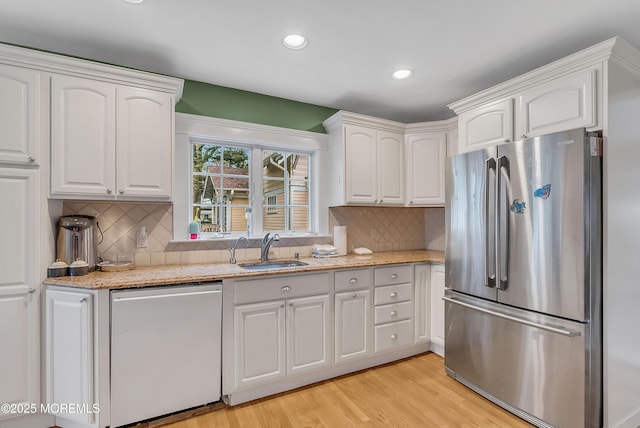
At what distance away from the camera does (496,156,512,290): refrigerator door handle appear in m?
2.03

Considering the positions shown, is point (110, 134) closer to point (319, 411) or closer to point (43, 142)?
point (43, 142)

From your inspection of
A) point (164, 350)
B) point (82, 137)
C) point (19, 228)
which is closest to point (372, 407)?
point (164, 350)

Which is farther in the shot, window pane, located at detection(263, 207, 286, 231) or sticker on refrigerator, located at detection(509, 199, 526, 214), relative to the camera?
window pane, located at detection(263, 207, 286, 231)

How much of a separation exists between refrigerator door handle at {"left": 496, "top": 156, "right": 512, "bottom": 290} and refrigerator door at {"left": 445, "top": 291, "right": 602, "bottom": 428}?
Answer: 23 centimetres

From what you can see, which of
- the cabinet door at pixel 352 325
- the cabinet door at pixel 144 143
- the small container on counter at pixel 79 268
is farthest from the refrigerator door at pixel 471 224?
the small container on counter at pixel 79 268

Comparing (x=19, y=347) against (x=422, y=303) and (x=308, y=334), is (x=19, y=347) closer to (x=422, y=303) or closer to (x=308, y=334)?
(x=308, y=334)

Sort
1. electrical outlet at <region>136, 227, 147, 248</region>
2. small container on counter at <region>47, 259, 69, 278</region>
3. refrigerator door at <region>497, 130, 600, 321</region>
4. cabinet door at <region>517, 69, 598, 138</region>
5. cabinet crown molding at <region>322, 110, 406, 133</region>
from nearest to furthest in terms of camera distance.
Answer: refrigerator door at <region>497, 130, 600, 321</region>
cabinet door at <region>517, 69, 598, 138</region>
small container on counter at <region>47, 259, 69, 278</region>
electrical outlet at <region>136, 227, 147, 248</region>
cabinet crown molding at <region>322, 110, 406, 133</region>

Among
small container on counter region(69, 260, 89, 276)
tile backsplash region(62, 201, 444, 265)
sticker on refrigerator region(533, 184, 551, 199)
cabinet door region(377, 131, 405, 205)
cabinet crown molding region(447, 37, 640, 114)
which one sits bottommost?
small container on counter region(69, 260, 89, 276)

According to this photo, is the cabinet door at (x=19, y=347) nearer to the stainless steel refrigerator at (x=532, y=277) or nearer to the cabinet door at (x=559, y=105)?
the stainless steel refrigerator at (x=532, y=277)

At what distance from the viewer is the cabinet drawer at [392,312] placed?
268cm

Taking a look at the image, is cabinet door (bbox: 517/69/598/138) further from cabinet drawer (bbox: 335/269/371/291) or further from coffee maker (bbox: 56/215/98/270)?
coffee maker (bbox: 56/215/98/270)

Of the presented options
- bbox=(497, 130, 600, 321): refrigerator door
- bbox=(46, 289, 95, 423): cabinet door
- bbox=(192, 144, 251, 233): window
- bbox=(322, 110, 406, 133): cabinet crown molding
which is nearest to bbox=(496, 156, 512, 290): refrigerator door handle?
bbox=(497, 130, 600, 321): refrigerator door

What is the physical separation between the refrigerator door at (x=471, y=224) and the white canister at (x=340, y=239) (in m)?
1.01

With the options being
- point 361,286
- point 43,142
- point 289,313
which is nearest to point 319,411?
point 289,313
